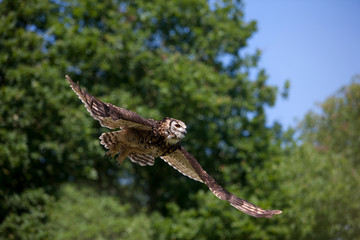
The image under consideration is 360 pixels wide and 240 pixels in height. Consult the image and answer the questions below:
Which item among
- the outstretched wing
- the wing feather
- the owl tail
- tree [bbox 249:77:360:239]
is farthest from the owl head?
tree [bbox 249:77:360:239]

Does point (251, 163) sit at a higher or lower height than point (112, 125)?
higher

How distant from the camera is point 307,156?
1662cm

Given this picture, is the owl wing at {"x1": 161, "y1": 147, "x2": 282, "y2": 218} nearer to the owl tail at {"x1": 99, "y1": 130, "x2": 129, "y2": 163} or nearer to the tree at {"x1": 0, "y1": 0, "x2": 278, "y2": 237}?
the owl tail at {"x1": 99, "y1": 130, "x2": 129, "y2": 163}

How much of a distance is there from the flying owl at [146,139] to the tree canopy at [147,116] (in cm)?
682

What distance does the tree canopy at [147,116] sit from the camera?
13.4m

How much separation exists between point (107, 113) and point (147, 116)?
322 inches

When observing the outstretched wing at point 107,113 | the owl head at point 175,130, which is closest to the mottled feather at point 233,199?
the owl head at point 175,130

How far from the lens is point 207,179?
6.45 meters

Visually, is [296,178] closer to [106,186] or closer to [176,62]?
[176,62]

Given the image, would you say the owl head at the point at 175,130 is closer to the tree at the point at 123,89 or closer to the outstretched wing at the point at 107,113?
the outstretched wing at the point at 107,113

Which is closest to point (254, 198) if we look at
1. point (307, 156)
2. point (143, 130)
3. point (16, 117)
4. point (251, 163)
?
point (251, 163)

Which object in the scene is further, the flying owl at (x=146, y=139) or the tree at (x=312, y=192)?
the tree at (x=312, y=192)

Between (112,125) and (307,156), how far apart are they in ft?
39.7

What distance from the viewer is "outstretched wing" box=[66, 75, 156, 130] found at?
505 centimetres
